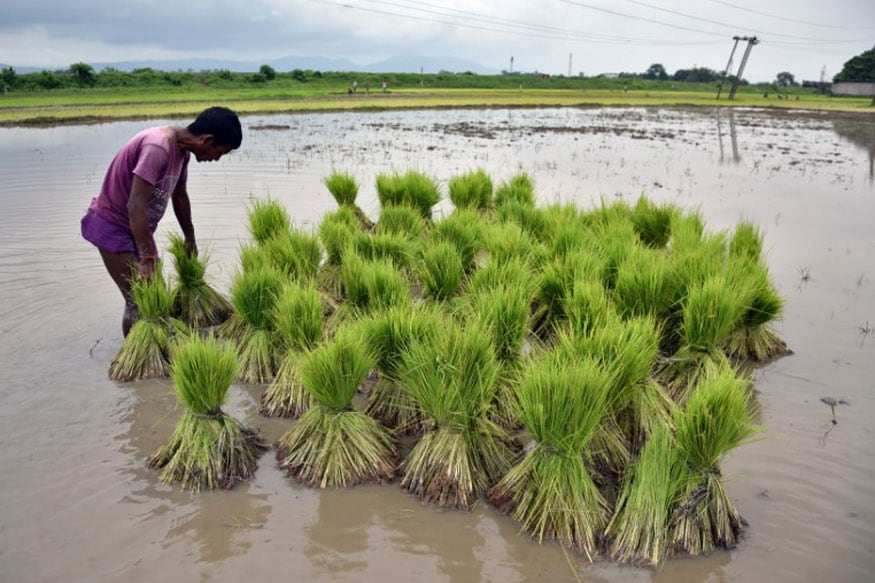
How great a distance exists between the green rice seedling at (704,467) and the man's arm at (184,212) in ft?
12.8

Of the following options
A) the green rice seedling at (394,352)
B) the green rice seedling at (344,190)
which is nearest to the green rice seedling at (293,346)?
the green rice seedling at (394,352)

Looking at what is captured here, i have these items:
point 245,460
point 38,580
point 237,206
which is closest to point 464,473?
point 245,460

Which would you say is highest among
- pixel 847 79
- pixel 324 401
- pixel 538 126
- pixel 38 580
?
pixel 847 79

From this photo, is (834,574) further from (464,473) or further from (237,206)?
(237,206)

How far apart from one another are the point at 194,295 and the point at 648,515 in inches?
165

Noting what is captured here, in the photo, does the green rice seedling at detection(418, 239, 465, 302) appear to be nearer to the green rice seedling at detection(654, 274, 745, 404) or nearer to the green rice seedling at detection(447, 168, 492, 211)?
the green rice seedling at detection(654, 274, 745, 404)

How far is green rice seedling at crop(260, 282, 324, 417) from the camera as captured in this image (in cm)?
402

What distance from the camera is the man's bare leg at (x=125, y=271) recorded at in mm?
4539

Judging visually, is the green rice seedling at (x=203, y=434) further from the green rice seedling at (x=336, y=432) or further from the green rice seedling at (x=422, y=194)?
the green rice seedling at (x=422, y=194)

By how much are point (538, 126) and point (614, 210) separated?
18.4 meters

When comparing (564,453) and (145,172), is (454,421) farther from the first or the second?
(145,172)

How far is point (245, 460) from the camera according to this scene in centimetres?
338

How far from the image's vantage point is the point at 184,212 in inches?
195

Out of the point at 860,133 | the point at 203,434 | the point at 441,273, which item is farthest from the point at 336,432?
the point at 860,133
